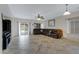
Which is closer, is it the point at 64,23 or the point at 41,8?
the point at 41,8

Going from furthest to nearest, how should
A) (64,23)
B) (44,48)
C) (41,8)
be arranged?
(64,23)
(41,8)
(44,48)

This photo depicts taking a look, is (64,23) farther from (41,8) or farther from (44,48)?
(44,48)

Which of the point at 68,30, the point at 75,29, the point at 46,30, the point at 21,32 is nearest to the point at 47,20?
the point at 46,30

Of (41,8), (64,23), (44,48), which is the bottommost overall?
(44,48)

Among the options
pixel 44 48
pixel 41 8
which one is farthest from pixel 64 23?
pixel 44 48

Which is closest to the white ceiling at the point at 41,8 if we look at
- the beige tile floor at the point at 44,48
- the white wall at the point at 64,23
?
the white wall at the point at 64,23

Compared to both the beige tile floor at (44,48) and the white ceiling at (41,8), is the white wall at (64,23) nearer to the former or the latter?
the white ceiling at (41,8)

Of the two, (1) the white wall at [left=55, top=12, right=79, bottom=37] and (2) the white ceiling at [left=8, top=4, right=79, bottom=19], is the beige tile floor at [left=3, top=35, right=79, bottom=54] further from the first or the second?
(1) the white wall at [left=55, top=12, right=79, bottom=37]

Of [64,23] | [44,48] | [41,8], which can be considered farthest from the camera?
[64,23]

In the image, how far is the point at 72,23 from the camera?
7.93 metres

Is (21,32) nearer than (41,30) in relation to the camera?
No

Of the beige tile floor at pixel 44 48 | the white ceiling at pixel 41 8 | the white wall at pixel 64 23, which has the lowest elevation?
the beige tile floor at pixel 44 48
